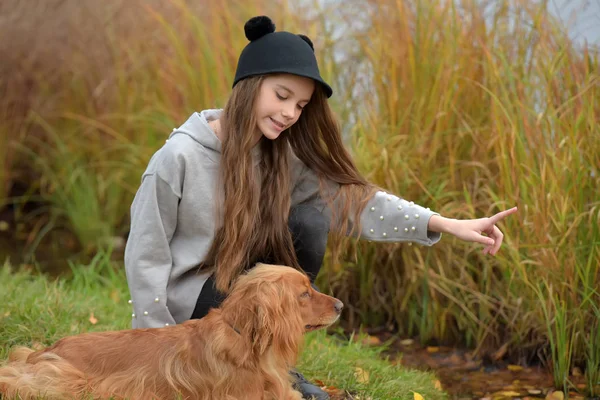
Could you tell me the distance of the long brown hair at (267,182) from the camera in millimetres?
3469

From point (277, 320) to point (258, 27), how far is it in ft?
4.05

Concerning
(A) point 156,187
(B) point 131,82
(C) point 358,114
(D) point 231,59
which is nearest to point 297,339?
(A) point 156,187

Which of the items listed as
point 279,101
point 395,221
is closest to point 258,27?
point 279,101

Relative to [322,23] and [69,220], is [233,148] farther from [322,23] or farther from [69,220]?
[69,220]

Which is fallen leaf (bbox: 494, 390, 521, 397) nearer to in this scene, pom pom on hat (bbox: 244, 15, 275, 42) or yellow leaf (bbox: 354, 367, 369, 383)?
yellow leaf (bbox: 354, 367, 369, 383)

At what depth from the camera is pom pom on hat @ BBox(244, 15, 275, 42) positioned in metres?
3.44


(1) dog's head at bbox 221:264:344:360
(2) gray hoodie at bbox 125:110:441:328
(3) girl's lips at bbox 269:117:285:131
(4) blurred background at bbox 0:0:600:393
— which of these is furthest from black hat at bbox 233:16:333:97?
(4) blurred background at bbox 0:0:600:393

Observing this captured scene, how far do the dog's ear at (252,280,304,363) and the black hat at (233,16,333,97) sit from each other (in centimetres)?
89

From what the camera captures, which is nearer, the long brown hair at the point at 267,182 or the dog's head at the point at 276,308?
the dog's head at the point at 276,308

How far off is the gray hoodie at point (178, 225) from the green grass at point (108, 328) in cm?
Answer: 67

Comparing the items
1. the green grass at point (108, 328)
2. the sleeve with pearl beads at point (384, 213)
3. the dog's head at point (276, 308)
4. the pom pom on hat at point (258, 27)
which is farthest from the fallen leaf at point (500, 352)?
the pom pom on hat at point (258, 27)

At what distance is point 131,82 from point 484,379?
362 centimetres

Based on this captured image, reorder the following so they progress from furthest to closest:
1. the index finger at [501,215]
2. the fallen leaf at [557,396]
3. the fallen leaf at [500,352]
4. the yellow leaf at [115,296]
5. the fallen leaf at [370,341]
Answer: the yellow leaf at [115,296] → the fallen leaf at [370,341] → the fallen leaf at [500,352] → the fallen leaf at [557,396] → the index finger at [501,215]

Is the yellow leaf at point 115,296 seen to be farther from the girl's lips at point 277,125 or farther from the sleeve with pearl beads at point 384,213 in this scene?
the girl's lips at point 277,125
